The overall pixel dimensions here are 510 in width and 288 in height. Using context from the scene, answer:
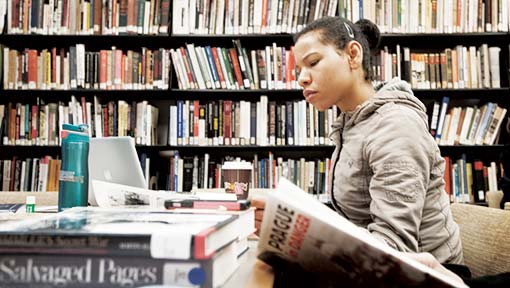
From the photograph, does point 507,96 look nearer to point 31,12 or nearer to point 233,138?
point 233,138

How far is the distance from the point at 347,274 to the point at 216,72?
246 centimetres

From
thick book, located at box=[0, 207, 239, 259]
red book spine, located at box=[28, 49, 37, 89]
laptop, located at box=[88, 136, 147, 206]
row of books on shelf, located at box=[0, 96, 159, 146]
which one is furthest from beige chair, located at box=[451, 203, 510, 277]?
red book spine, located at box=[28, 49, 37, 89]

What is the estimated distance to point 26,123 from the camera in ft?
9.68

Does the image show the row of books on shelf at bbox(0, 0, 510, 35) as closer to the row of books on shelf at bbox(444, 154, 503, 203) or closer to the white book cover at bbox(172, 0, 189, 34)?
the white book cover at bbox(172, 0, 189, 34)

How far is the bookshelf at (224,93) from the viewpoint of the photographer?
2951 mm

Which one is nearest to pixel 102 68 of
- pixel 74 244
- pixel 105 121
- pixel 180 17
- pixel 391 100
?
pixel 105 121

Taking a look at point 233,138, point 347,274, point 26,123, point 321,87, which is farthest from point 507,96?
point 26,123

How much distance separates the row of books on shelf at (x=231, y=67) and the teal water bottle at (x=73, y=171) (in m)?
1.84

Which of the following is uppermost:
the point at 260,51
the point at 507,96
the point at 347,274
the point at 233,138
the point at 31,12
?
the point at 31,12

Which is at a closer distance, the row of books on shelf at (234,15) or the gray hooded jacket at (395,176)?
the gray hooded jacket at (395,176)

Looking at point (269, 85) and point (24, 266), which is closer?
point (24, 266)

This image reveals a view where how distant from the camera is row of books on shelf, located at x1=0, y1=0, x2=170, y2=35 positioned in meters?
2.98

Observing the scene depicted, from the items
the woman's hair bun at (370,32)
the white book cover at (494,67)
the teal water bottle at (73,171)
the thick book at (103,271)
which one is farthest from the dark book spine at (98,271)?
the white book cover at (494,67)

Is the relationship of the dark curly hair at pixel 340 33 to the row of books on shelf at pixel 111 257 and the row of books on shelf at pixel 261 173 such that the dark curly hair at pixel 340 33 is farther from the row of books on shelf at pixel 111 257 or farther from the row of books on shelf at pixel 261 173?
the row of books on shelf at pixel 261 173
